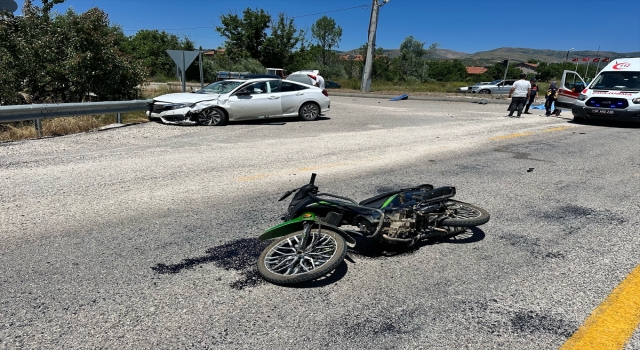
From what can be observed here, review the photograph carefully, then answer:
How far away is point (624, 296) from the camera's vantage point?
3041mm

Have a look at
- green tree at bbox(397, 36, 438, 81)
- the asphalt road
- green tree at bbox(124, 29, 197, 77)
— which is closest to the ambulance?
the asphalt road

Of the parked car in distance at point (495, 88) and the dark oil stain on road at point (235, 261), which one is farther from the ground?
the parked car in distance at point (495, 88)

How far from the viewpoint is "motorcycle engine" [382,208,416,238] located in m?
3.53

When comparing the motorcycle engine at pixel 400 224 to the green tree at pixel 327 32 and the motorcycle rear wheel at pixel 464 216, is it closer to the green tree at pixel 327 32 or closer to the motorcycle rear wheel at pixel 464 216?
the motorcycle rear wheel at pixel 464 216

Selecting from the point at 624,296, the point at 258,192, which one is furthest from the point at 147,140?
the point at 624,296

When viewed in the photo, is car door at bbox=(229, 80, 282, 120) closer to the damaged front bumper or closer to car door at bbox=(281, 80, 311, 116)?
car door at bbox=(281, 80, 311, 116)

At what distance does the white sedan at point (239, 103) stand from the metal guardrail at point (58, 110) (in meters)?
0.79

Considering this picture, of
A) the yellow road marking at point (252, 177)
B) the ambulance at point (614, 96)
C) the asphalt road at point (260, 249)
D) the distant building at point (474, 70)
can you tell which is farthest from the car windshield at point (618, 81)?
the distant building at point (474, 70)

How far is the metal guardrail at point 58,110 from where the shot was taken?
887cm

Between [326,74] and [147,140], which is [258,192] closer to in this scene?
[147,140]

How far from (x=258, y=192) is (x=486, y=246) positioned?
2912 mm

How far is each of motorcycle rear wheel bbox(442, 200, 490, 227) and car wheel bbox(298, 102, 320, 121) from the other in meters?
9.60

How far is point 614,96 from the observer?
1315cm

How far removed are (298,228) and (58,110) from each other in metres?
8.85
